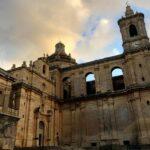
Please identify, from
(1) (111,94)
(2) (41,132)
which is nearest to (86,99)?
(1) (111,94)

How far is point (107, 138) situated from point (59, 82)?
428 inches

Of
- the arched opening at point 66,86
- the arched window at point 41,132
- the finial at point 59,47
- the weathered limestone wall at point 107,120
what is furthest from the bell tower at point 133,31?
the arched window at point 41,132

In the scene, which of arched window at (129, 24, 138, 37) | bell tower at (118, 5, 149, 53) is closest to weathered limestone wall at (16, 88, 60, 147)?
bell tower at (118, 5, 149, 53)

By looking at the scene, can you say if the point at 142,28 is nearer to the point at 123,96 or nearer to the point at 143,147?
the point at 123,96

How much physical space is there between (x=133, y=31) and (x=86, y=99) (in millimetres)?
11511

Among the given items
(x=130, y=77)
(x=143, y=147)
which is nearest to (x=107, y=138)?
(x=143, y=147)

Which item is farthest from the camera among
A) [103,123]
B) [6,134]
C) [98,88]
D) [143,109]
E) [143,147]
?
[98,88]

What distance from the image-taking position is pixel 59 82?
112 feet

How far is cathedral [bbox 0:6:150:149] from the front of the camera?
25.3 meters

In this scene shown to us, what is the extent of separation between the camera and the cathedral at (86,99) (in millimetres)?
25328

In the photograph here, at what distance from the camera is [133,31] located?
32531 mm

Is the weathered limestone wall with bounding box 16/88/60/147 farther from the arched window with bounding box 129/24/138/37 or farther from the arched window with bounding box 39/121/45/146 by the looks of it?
the arched window with bounding box 129/24/138/37

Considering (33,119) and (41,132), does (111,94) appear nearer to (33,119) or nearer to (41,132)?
(41,132)

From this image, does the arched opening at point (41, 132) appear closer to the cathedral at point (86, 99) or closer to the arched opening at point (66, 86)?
the cathedral at point (86, 99)
